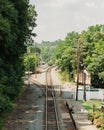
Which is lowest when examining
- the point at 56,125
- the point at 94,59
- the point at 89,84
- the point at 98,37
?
the point at 56,125

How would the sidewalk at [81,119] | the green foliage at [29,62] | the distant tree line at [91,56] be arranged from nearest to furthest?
the sidewalk at [81,119]
the distant tree line at [91,56]
the green foliage at [29,62]

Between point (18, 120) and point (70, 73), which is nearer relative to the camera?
point (18, 120)

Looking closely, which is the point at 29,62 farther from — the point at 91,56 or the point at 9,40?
the point at 9,40

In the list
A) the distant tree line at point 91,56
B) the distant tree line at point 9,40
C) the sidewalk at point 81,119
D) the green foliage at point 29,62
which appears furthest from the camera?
the green foliage at point 29,62

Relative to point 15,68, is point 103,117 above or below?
below

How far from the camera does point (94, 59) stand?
63750mm

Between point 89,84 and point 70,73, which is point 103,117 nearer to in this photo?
point 89,84

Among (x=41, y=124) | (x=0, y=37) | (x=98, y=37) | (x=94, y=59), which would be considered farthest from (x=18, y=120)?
(x=98, y=37)

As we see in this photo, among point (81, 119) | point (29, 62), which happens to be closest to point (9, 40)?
point (81, 119)

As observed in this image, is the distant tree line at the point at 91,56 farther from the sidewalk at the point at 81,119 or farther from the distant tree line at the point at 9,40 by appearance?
the distant tree line at the point at 9,40

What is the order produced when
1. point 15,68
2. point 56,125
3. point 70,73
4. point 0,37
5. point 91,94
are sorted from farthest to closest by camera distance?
point 70,73 < point 91,94 < point 15,68 < point 56,125 < point 0,37

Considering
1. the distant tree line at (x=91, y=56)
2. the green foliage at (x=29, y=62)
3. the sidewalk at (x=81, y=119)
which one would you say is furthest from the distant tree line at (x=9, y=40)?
the green foliage at (x=29, y=62)

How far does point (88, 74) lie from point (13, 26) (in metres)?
35.3

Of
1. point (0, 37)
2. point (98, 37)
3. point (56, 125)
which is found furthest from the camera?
→ point (98, 37)
